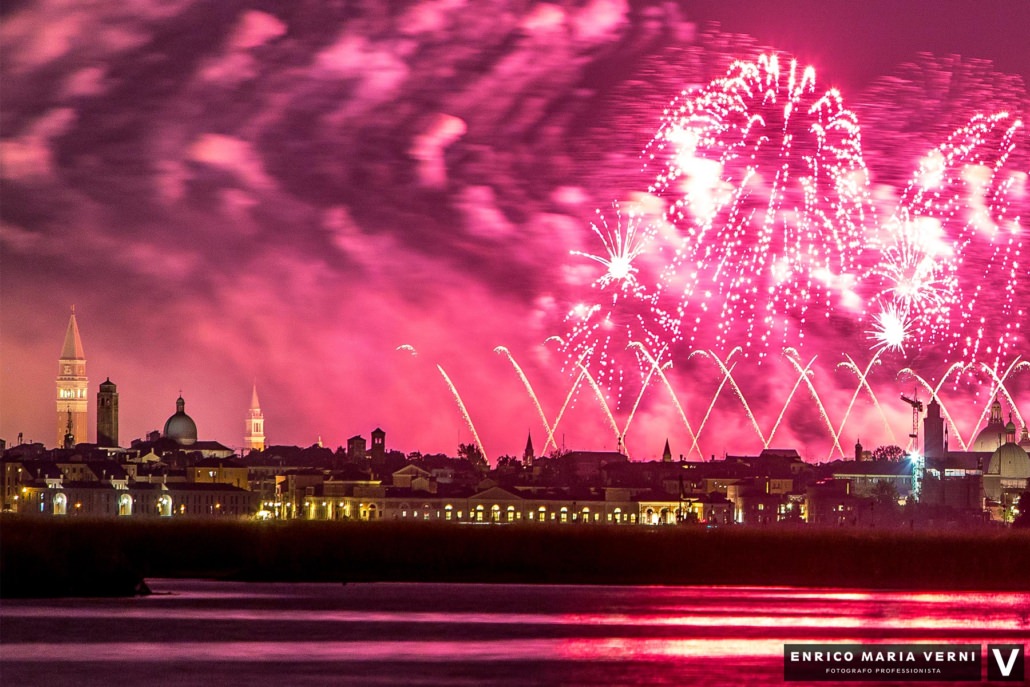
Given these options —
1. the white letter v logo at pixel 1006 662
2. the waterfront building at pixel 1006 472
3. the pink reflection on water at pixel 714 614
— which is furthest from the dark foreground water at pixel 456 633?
the waterfront building at pixel 1006 472

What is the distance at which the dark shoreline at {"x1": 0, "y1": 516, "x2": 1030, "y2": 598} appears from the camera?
7456cm

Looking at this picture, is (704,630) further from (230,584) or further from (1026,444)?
(1026,444)

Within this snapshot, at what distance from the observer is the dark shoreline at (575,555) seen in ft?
245

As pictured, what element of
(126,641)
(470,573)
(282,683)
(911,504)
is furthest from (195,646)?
(911,504)

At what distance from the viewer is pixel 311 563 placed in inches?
3066

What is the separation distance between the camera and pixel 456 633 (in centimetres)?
4919

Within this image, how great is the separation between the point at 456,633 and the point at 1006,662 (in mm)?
13263

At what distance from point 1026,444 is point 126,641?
157m

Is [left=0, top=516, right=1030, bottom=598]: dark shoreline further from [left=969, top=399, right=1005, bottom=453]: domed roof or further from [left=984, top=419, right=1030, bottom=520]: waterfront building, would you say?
[left=969, top=399, right=1005, bottom=453]: domed roof

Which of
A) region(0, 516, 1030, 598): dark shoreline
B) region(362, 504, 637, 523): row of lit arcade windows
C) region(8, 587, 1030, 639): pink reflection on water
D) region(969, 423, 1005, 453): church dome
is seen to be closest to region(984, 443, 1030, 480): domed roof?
region(969, 423, 1005, 453): church dome

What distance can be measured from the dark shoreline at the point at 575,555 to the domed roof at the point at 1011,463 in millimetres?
93498

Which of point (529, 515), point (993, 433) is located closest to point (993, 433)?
point (993, 433)

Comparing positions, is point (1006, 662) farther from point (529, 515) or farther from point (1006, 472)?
point (1006, 472)

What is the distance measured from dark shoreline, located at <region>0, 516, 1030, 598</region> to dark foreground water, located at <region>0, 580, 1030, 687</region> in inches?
227
